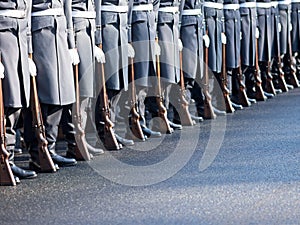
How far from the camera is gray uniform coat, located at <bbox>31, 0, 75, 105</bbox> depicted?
7.58 metres

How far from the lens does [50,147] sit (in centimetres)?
788

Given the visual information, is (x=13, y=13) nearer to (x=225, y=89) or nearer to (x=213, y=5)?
(x=213, y=5)

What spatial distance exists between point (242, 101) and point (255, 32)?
0.91 m

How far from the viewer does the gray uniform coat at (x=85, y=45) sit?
26.6 feet

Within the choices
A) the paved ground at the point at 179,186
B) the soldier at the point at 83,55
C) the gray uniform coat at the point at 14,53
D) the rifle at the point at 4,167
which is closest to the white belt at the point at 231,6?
the paved ground at the point at 179,186

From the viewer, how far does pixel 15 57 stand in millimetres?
7238

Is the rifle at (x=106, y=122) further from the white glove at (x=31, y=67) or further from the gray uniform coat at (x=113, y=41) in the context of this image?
the white glove at (x=31, y=67)

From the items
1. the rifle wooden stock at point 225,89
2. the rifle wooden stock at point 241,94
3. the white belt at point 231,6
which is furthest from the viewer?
the rifle wooden stock at point 241,94

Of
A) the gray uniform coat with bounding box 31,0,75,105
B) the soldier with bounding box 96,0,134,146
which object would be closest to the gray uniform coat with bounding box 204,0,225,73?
the soldier with bounding box 96,0,134,146

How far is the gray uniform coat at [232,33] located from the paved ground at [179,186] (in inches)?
75.9

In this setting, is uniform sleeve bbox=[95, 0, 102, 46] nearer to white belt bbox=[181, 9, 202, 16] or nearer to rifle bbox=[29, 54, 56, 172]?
rifle bbox=[29, 54, 56, 172]

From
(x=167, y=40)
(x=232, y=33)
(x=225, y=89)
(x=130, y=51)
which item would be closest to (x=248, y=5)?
(x=232, y=33)

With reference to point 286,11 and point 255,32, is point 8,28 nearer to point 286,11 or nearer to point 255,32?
point 255,32

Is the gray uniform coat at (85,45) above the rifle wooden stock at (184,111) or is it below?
above
